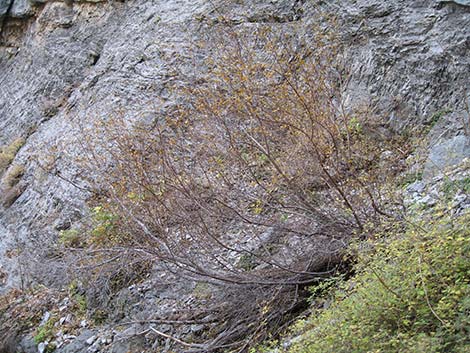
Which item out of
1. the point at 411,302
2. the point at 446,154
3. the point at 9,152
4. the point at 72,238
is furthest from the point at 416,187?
the point at 9,152

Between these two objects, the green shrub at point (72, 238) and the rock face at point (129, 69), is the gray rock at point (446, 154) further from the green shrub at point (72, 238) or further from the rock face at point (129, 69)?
the green shrub at point (72, 238)

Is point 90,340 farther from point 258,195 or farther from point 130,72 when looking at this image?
point 130,72

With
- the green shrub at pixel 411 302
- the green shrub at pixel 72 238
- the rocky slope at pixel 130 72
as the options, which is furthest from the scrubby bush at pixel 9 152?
the green shrub at pixel 411 302

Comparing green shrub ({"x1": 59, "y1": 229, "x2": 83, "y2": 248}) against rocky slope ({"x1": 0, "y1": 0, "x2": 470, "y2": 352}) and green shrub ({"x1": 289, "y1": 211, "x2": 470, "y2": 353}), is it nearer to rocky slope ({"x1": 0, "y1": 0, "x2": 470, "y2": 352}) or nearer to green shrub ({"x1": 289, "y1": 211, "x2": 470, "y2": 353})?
rocky slope ({"x1": 0, "y1": 0, "x2": 470, "y2": 352})

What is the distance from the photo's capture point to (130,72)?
10.2 meters

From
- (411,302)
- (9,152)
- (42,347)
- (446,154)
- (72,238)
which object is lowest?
(42,347)

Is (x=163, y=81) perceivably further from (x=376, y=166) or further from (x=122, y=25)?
(x=376, y=166)

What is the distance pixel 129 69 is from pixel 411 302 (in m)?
8.18

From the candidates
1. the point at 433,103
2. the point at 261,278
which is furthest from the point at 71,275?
the point at 433,103

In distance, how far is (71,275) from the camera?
24.8ft

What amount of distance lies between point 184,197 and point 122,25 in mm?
6965

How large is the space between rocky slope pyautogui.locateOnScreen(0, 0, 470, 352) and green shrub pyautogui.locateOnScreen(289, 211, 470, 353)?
1875 mm

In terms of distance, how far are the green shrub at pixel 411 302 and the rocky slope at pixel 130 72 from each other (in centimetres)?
187

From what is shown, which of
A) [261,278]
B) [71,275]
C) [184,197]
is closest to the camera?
[261,278]
